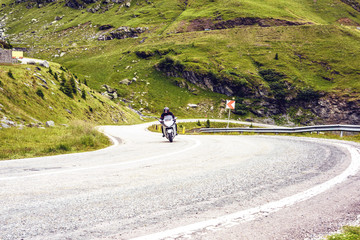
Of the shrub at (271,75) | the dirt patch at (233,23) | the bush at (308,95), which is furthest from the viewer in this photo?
the dirt patch at (233,23)

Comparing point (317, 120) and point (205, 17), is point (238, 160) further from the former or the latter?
point (205, 17)

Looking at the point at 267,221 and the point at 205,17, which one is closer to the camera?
the point at 267,221

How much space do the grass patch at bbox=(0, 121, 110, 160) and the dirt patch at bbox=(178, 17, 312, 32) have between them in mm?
118022

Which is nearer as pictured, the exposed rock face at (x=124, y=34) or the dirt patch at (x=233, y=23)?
the dirt patch at (x=233, y=23)

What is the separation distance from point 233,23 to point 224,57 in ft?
131

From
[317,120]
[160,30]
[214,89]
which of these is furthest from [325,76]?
[160,30]

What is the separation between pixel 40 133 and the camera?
13.1 m

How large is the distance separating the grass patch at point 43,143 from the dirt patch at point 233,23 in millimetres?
118022

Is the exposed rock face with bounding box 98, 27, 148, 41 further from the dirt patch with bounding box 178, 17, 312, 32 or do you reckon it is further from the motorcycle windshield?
the motorcycle windshield

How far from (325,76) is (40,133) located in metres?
93.5

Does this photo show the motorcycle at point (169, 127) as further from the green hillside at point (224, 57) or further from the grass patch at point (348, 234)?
the green hillside at point (224, 57)

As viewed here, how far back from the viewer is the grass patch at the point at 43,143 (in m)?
9.09

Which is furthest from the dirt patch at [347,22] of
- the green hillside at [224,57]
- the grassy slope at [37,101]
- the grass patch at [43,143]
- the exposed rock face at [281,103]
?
the grass patch at [43,143]

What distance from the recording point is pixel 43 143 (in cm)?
1105
